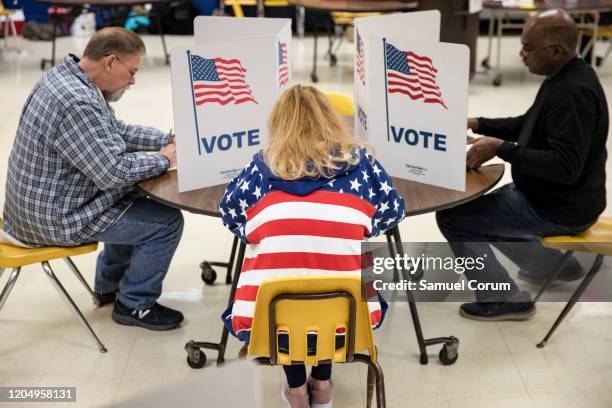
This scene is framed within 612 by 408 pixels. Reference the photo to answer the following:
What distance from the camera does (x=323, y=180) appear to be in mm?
2312

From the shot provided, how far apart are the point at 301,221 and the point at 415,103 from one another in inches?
31.4

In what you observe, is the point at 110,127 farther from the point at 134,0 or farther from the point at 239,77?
the point at 134,0

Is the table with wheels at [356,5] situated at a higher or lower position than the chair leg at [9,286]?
higher

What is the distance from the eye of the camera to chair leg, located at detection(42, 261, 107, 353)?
9.95 ft

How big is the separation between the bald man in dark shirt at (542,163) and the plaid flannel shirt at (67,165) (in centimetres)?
126

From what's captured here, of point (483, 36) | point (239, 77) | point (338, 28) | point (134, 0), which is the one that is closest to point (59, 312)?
point (239, 77)

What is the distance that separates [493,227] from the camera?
129 inches

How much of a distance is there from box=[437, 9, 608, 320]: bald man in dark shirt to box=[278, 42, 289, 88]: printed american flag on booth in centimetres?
76

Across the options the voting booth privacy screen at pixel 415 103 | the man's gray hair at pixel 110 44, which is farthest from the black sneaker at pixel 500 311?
the man's gray hair at pixel 110 44

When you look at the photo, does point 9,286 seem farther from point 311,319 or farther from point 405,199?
point 405,199

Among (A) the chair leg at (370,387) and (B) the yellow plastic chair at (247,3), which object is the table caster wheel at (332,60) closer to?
(B) the yellow plastic chair at (247,3)

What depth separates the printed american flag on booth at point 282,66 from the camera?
9.95 feet

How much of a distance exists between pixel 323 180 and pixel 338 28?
7951 millimetres

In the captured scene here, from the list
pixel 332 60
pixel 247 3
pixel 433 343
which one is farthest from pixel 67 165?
pixel 247 3
